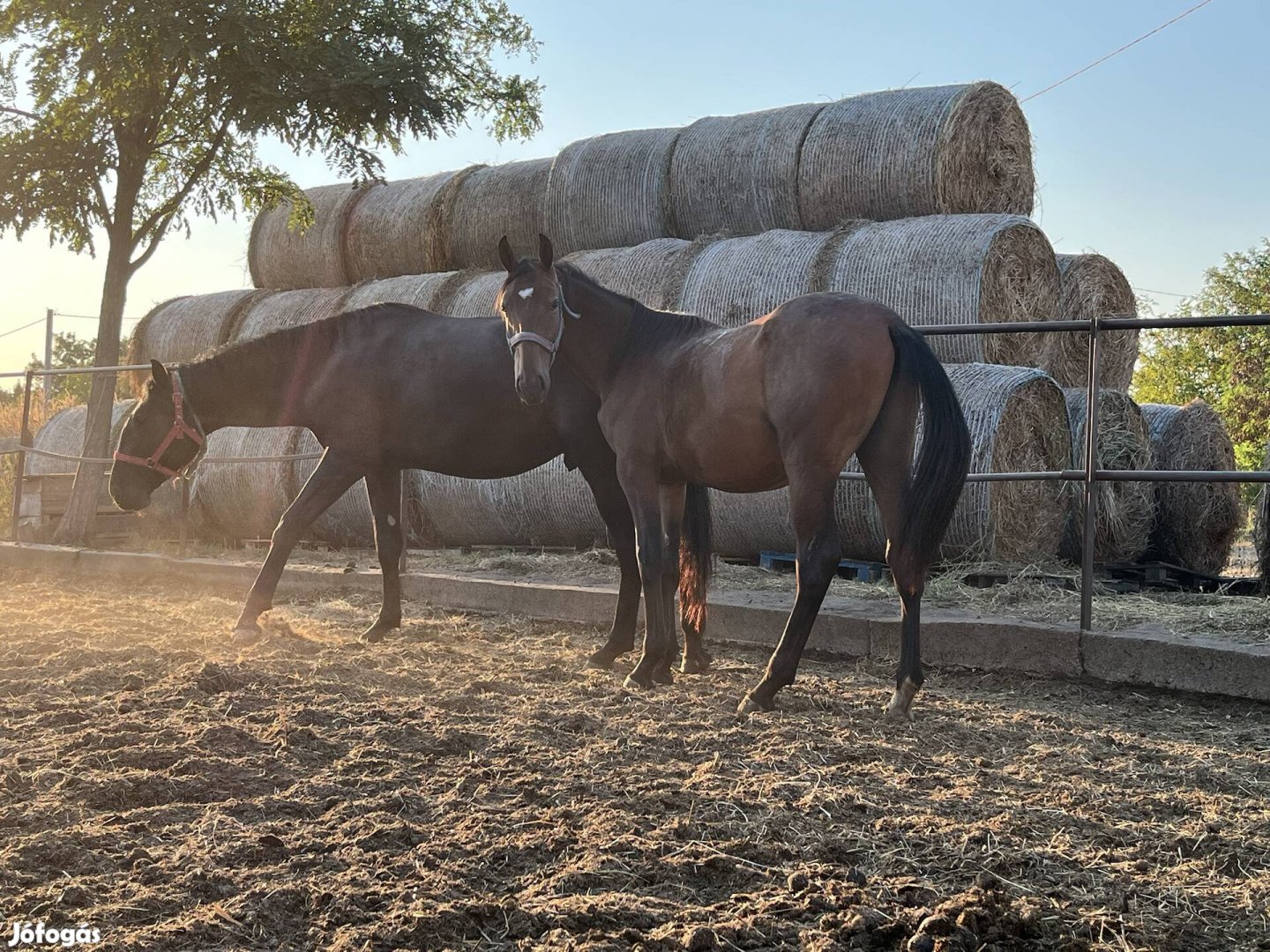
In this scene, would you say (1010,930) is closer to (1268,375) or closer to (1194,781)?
(1194,781)

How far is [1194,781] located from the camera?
9.43 feet

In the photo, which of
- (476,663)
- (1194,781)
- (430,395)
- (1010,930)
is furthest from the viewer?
(430,395)

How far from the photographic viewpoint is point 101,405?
9.39 metres

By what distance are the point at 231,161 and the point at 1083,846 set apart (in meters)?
9.71

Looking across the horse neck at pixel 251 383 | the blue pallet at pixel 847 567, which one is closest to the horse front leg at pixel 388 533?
the horse neck at pixel 251 383

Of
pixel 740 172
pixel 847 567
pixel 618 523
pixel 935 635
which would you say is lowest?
pixel 935 635

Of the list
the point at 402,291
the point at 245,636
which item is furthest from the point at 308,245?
the point at 245,636

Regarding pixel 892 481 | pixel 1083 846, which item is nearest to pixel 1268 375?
pixel 892 481

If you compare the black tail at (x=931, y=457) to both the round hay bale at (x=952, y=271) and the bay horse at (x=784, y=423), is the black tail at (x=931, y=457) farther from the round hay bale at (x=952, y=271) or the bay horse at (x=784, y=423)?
the round hay bale at (x=952, y=271)

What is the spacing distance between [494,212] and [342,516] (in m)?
2.71

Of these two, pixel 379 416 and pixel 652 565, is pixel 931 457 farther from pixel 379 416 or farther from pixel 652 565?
pixel 379 416

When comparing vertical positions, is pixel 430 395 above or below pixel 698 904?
above

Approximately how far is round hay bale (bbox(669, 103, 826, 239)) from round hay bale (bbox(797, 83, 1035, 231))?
0.12 metres

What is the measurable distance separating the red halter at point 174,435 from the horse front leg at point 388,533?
3.04ft
